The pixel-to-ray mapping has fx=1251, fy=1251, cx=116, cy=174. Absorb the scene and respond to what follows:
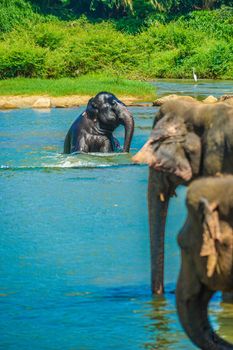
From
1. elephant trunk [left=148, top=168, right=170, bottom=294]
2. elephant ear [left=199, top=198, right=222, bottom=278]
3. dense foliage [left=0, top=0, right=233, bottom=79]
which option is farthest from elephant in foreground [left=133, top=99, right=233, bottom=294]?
dense foliage [left=0, top=0, right=233, bottom=79]

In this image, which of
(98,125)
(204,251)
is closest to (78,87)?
(98,125)

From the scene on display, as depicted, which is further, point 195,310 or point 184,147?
point 184,147

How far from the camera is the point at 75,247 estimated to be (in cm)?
1206

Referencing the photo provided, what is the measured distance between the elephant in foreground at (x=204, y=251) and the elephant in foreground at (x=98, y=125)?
13.1 meters

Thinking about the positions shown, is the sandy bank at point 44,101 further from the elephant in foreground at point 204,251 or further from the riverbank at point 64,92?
the elephant in foreground at point 204,251

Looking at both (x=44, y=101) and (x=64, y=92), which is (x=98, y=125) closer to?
(x=44, y=101)

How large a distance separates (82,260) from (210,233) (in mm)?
6065

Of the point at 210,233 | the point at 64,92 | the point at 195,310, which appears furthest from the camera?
the point at 64,92

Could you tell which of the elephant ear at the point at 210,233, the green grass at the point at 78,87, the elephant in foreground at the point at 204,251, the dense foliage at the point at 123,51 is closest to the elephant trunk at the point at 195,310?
the elephant in foreground at the point at 204,251

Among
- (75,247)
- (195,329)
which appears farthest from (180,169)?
(75,247)

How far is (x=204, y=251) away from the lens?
538 cm

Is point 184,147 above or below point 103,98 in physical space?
above

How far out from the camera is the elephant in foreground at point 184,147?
845cm

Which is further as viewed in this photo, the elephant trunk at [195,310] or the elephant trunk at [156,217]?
the elephant trunk at [156,217]
